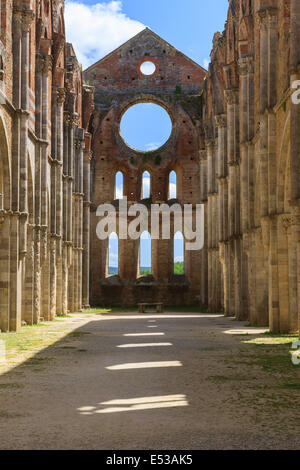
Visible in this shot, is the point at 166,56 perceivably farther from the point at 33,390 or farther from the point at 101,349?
the point at 33,390

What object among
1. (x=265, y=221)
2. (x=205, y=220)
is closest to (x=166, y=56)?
(x=205, y=220)

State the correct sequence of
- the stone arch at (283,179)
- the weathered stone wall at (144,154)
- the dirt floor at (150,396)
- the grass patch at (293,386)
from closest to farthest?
the dirt floor at (150,396) < the grass patch at (293,386) < the stone arch at (283,179) < the weathered stone wall at (144,154)

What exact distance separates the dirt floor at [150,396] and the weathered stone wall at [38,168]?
191 inches

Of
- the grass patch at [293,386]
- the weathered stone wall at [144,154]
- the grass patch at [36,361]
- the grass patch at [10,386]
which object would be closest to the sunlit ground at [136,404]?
the grass patch at [293,386]

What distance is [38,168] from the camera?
23203 mm

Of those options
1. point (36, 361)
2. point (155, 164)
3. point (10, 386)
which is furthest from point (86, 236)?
point (10, 386)

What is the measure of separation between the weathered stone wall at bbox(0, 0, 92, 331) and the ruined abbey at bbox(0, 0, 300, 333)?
0.05 meters

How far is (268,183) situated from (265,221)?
1.19 m

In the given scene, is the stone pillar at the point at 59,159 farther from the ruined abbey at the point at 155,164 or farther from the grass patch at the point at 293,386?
the grass patch at the point at 293,386

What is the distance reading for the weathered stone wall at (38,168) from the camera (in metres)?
18.2

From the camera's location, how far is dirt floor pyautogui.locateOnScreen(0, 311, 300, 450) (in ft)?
18.1

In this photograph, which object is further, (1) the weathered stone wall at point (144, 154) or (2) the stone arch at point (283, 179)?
(1) the weathered stone wall at point (144, 154)

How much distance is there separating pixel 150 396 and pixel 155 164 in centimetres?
3332

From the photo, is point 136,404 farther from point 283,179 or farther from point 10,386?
point 283,179
